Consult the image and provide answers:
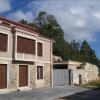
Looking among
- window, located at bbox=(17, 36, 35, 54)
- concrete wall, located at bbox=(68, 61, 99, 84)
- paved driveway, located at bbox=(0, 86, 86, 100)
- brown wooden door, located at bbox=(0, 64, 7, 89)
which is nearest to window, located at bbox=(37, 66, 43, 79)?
window, located at bbox=(17, 36, 35, 54)

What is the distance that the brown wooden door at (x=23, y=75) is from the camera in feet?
111

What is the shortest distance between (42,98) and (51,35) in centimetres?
5179

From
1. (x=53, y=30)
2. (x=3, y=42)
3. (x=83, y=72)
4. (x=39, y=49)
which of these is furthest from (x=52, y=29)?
(x=3, y=42)

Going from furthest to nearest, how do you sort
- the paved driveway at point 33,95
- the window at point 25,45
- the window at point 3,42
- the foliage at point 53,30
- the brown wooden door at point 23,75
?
1. the foliage at point 53,30
2. the brown wooden door at point 23,75
3. the window at point 25,45
4. the window at point 3,42
5. the paved driveway at point 33,95

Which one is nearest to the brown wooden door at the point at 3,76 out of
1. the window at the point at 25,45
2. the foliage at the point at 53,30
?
the window at the point at 25,45

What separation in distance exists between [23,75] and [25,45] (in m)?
3.15

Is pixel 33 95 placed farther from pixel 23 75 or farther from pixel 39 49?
pixel 39 49

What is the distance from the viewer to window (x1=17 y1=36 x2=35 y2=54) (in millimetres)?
33156

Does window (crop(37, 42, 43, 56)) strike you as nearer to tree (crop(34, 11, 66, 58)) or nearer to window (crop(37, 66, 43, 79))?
window (crop(37, 66, 43, 79))

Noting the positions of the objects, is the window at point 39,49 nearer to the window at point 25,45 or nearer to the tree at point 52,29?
the window at point 25,45

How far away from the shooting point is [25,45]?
34.5 metres

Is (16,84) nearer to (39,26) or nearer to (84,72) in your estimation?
(84,72)

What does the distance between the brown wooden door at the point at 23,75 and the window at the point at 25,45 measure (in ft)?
5.59

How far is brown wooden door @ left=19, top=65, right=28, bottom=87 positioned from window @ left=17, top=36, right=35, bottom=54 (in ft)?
5.59
